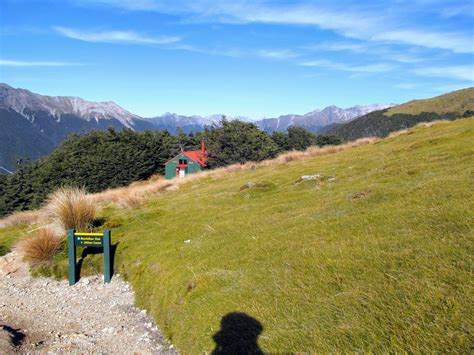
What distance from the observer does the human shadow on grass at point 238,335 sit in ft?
17.8

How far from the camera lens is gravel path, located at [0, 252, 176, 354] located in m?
7.85

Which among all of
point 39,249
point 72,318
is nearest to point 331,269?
point 72,318

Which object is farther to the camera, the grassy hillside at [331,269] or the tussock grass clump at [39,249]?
the tussock grass clump at [39,249]

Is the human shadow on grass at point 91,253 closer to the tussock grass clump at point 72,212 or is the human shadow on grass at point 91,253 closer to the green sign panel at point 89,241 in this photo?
the green sign panel at point 89,241

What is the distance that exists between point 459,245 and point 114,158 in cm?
6696

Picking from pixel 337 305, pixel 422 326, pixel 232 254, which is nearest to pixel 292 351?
pixel 337 305

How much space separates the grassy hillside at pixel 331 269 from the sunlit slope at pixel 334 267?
2 centimetres

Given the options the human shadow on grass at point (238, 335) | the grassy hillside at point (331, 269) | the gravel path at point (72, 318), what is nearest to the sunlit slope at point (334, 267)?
the grassy hillside at point (331, 269)

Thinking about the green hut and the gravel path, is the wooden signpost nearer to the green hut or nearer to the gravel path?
the gravel path

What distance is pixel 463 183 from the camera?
9.42m

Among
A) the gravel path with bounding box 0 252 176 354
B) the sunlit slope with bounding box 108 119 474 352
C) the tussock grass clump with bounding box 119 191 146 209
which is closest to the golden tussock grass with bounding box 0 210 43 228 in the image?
the tussock grass clump with bounding box 119 191 146 209

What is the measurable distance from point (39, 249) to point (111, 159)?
55.6 meters

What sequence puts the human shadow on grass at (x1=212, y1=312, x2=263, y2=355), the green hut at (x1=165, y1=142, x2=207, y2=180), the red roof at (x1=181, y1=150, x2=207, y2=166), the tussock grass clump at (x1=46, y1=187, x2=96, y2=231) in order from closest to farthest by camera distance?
the human shadow on grass at (x1=212, y1=312, x2=263, y2=355), the tussock grass clump at (x1=46, y1=187, x2=96, y2=231), the red roof at (x1=181, y1=150, x2=207, y2=166), the green hut at (x1=165, y1=142, x2=207, y2=180)

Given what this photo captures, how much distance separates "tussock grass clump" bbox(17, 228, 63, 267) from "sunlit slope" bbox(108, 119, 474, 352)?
3.05m
